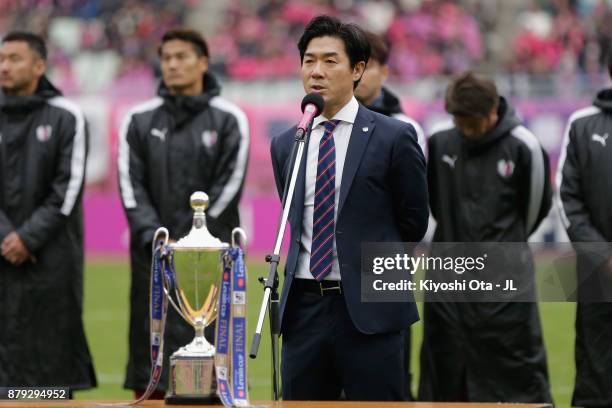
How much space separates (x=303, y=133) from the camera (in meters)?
4.67

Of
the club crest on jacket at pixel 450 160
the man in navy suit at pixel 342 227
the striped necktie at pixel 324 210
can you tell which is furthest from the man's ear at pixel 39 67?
the striped necktie at pixel 324 210

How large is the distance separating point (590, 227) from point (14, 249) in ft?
10.7

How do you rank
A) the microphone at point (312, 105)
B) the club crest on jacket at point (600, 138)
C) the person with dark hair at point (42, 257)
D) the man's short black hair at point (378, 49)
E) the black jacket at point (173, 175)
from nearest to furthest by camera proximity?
the microphone at point (312, 105)
the club crest on jacket at point (600, 138)
the man's short black hair at point (378, 49)
the black jacket at point (173, 175)
the person with dark hair at point (42, 257)

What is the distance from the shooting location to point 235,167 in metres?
7.78

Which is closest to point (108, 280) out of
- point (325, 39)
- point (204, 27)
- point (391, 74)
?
point (391, 74)

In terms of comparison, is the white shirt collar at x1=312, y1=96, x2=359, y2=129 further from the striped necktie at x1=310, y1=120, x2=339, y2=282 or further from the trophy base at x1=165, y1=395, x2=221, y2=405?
the trophy base at x1=165, y1=395, x2=221, y2=405

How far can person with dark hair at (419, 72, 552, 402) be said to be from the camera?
23.7 ft

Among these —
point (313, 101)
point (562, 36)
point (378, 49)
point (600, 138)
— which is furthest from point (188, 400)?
point (562, 36)

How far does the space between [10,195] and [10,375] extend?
3.43 ft

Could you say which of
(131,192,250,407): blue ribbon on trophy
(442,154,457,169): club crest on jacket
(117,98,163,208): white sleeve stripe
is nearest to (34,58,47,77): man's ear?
(117,98,163,208): white sleeve stripe

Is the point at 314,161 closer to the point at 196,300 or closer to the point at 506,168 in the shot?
the point at 196,300

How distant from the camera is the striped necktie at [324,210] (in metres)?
5.16

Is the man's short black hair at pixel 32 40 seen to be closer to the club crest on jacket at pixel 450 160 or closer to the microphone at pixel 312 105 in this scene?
the club crest on jacket at pixel 450 160

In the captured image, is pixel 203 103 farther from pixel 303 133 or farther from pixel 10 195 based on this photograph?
pixel 303 133
